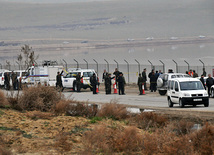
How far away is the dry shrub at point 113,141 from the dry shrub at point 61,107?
680 centimetres

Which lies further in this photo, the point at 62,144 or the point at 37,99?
→ the point at 37,99

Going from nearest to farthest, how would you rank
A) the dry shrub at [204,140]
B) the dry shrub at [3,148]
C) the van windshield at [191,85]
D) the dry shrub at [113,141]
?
the dry shrub at [3,148] < the dry shrub at [204,140] < the dry shrub at [113,141] < the van windshield at [191,85]

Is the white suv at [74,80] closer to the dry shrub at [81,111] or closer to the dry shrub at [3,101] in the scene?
the dry shrub at [3,101]

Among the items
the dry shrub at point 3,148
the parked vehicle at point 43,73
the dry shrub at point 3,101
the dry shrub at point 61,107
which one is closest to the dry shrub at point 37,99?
the dry shrub at point 61,107

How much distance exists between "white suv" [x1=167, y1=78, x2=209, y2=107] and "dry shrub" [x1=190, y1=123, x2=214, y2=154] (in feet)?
36.8

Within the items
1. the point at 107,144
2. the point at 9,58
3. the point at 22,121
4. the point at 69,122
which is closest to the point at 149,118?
the point at 69,122

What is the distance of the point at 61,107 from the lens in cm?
1998

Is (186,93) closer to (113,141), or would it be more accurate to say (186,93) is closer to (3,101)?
(3,101)

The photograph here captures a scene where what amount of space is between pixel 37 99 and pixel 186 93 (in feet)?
24.7

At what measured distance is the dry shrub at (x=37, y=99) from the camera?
2045 centimetres

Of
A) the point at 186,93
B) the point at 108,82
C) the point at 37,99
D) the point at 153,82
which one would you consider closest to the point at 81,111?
the point at 37,99

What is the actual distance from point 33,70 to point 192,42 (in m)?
144

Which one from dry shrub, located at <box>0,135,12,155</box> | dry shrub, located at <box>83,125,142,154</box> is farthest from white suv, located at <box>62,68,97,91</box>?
dry shrub, located at <box>83,125,142,154</box>

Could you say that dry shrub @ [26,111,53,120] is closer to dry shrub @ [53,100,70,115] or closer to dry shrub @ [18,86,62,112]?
dry shrub @ [53,100,70,115]
